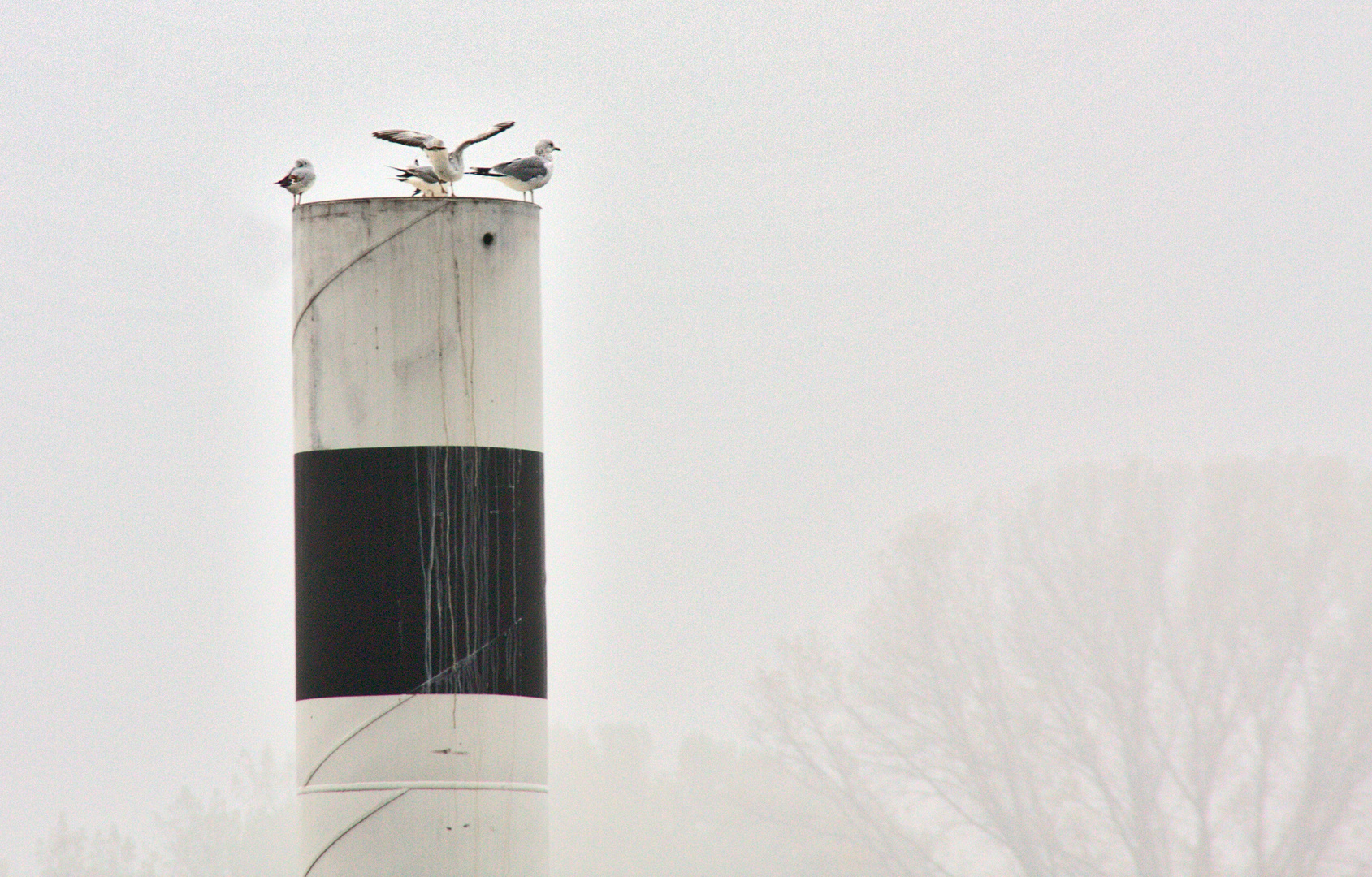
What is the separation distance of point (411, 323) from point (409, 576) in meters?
0.64

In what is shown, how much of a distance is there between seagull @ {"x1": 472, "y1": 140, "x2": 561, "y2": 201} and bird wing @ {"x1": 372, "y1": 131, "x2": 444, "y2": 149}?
0.44 meters

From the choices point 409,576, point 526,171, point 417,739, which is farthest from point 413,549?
point 526,171

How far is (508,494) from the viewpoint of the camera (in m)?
5.63

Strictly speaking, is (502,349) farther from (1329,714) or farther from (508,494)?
(1329,714)

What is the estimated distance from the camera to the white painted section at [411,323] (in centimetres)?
553

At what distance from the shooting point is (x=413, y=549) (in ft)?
18.2

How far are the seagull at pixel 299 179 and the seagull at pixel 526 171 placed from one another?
50cm

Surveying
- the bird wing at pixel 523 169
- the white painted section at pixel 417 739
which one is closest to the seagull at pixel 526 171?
the bird wing at pixel 523 169

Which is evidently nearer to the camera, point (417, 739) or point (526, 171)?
point (417, 739)

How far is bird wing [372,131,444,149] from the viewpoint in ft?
19.9

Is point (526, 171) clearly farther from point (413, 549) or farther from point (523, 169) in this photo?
point (413, 549)

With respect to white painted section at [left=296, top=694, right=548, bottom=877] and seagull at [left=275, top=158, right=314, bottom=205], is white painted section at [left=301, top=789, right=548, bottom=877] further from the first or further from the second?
seagull at [left=275, top=158, right=314, bottom=205]

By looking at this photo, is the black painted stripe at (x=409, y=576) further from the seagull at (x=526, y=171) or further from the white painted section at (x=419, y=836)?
the seagull at (x=526, y=171)

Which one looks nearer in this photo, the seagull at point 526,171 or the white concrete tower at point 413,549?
the white concrete tower at point 413,549
